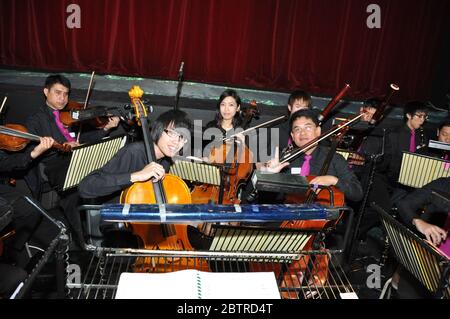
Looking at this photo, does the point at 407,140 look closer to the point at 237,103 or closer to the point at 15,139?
the point at 237,103

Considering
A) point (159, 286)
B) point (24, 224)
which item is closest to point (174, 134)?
point (159, 286)

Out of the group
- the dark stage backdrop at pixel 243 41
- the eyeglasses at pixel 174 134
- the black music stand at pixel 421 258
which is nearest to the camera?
the black music stand at pixel 421 258

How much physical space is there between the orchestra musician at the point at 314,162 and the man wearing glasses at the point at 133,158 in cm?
75

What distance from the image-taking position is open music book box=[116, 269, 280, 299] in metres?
1.15

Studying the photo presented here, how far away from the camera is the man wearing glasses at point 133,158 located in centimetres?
244

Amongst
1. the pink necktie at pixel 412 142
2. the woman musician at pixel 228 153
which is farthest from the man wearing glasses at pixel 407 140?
the woman musician at pixel 228 153

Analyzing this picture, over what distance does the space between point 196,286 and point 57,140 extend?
10.5 ft

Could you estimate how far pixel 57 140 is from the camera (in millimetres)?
3852

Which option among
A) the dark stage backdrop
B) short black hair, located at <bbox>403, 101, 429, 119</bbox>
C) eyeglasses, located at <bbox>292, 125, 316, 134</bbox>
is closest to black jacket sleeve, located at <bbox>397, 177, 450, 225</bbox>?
eyeglasses, located at <bbox>292, 125, 316, 134</bbox>

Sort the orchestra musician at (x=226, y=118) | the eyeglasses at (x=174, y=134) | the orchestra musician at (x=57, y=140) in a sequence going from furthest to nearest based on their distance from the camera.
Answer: the orchestra musician at (x=226, y=118) → the orchestra musician at (x=57, y=140) → the eyeglasses at (x=174, y=134)

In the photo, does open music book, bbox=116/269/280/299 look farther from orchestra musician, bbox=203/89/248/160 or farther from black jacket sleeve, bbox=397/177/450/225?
orchestra musician, bbox=203/89/248/160

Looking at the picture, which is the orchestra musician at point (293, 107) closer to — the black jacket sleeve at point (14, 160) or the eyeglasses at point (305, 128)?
the eyeglasses at point (305, 128)

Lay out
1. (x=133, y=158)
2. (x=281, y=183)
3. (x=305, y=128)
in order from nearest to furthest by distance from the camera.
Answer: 1. (x=281, y=183)
2. (x=133, y=158)
3. (x=305, y=128)
